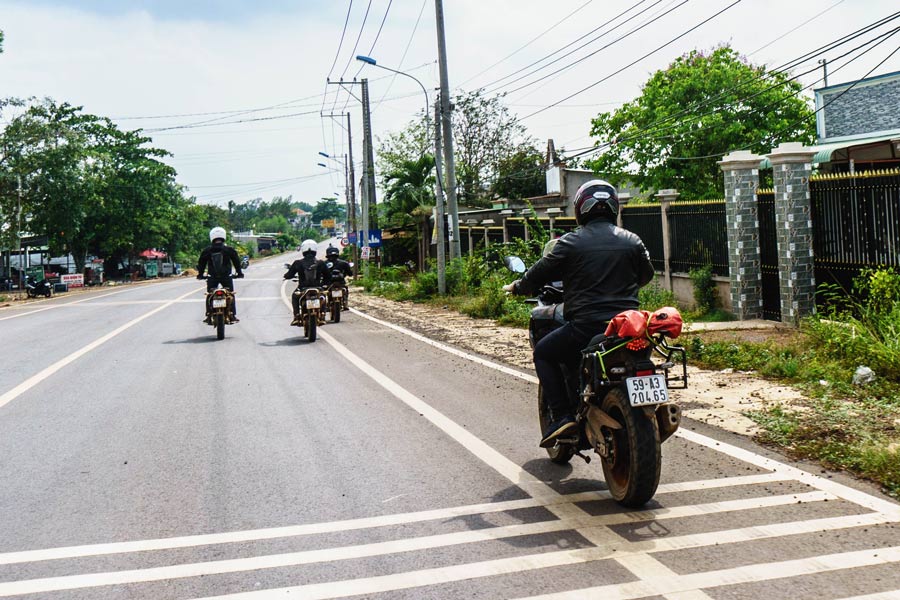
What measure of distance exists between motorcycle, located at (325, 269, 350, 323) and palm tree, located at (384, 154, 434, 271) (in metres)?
20.9

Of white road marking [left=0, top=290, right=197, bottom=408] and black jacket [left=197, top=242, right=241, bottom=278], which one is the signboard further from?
black jacket [left=197, top=242, right=241, bottom=278]

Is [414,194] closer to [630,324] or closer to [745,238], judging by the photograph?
[745,238]

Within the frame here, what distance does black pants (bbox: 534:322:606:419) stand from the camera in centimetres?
537

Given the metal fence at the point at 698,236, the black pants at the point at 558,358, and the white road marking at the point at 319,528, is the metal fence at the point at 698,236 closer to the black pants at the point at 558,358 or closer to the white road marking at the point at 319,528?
the black pants at the point at 558,358

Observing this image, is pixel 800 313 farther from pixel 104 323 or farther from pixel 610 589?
pixel 104 323

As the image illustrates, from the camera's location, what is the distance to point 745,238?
47.5ft

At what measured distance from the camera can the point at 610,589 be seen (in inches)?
148

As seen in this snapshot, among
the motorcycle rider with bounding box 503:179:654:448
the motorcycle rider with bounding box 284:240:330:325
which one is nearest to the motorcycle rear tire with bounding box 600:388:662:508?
the motorcycle rider with bounding box 503:179:654:448

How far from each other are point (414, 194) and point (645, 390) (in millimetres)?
36882

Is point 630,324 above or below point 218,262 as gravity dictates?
below

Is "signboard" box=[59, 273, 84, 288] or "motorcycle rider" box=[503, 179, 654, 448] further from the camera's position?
"signboard" box=[59, 273, 84, 288]

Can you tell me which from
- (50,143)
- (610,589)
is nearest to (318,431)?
(610,589)

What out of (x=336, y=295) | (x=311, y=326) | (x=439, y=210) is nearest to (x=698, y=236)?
(x=311, y=326)

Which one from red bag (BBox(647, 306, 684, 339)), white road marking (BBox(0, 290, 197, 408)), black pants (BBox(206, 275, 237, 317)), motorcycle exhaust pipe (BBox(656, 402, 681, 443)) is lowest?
white road marking (BBox(0, 290, 197, 408))
